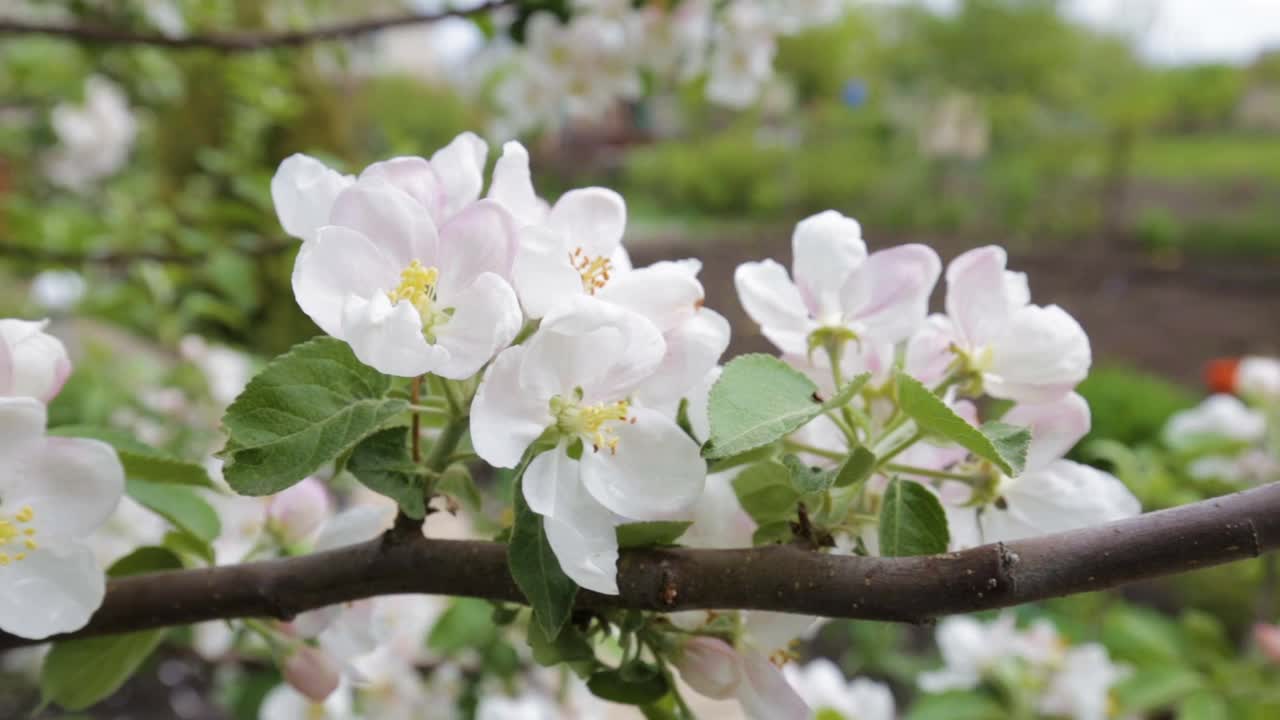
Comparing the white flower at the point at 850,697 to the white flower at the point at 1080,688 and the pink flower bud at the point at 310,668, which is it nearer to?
the white flower at the point at 1080,688

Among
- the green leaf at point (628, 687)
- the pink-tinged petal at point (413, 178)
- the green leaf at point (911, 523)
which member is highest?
the pink-tinged petal at point (413, 178)

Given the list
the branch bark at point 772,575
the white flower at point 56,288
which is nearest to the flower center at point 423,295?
the branch bark at point 772,575

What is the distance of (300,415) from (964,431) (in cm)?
23

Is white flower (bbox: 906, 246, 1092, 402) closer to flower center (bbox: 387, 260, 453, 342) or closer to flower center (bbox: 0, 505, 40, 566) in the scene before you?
flower center (bbox: 387, 260, 453, 342)

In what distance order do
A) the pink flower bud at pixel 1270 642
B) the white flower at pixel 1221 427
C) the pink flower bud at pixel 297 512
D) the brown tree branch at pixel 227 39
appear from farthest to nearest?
the white flower at pixel 1221 427 → the pink flower bud at pixel 1270 642 → the brown tree branch at pixel 227 39 → the pink flower bud at pixel 297 512

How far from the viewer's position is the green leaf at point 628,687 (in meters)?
0.45

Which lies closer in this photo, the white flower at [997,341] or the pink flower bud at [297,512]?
the white flower at [997,341]

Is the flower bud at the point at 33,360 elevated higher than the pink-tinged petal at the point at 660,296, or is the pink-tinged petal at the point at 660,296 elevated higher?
the pink-tinged petal at the point at 660,296

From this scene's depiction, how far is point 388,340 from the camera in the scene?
0.35m

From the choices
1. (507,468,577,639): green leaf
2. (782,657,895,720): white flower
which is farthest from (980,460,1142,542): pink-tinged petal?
(782,657,895,720): white flower

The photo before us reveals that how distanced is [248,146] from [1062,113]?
431 inches

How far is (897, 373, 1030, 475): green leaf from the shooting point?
1.18 ft

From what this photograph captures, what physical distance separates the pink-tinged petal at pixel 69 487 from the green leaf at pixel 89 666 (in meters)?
0.12

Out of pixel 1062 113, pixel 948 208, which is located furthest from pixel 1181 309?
pixel 1062 113
